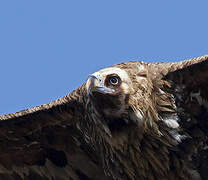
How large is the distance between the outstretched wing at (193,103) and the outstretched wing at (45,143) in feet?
5.46

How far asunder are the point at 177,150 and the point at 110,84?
1.58 metres

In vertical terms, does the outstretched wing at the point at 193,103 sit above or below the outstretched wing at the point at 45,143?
below

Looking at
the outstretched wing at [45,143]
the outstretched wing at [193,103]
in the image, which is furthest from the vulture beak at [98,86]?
the outstretched wing at [193,103]

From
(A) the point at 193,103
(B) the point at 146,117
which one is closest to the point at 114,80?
(B) the point at 146,117

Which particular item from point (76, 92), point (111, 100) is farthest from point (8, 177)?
point (111, 100)

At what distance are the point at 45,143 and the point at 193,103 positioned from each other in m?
3.00

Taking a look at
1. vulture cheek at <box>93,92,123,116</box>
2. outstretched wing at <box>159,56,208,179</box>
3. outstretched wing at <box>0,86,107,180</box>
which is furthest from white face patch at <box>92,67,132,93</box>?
outstretched wing at <box>0,86,107,180</box>

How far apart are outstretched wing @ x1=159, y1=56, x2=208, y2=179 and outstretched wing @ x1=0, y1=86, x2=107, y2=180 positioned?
5.46 feet

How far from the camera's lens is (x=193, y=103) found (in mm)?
12680

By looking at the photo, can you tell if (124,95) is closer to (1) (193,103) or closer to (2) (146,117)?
(2) (146,117)

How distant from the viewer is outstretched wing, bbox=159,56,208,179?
1250cm

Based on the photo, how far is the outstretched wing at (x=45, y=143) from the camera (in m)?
13.4

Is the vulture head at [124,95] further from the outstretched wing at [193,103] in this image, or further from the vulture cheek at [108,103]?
the outstretched wing at [193,103]

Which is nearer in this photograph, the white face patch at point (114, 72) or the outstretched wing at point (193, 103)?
the white face patch at point (114, 72)
